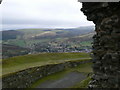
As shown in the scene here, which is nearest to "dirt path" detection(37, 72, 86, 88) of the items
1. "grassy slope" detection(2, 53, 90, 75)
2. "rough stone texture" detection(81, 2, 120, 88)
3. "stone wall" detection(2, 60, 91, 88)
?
"stone wall" detection(2, 60, 91, 88)

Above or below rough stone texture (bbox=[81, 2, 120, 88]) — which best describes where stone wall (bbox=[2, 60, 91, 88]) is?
below

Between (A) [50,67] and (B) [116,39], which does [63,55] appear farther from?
(B) [116,39]

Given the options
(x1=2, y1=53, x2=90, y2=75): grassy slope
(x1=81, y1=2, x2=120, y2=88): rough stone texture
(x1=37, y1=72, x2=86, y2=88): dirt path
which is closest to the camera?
(x1=81, y1=2, x2=120, y2=88): rough stone texture

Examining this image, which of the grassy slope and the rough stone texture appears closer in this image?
the rough stone texture

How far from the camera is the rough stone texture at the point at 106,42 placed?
1409 cm

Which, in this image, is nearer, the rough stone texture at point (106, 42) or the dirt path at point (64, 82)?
the rough stone texture at point (106, 42)

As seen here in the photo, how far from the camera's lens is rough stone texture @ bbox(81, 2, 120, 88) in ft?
46.2

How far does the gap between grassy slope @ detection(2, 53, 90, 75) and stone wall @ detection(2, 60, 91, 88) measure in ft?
6.21

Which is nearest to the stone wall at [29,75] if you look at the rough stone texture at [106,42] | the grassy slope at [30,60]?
the grassy slope at [30,60]

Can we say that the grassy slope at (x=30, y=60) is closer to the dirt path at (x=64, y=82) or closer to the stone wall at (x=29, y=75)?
the stone wall at (x=29, y=75)

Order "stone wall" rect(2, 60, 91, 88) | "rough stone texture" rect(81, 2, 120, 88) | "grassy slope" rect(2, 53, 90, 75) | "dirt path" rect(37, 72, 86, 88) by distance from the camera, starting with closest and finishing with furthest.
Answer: "rough stone texture" rect(81, 2, 120, 88) → "stone wall" rect(2, 60, 91, 88) → "dirt path" rect(37, 72, 86, 88) → "grassy slope" rect(2, 53, 90, 75)

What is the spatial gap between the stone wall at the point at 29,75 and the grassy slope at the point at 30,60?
6.21ft

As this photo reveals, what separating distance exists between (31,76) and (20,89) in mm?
3930

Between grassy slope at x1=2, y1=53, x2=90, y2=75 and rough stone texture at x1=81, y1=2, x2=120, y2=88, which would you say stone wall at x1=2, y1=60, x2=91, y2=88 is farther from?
rough stone texture at x1=81, y1=2, x2=120, y2=88
